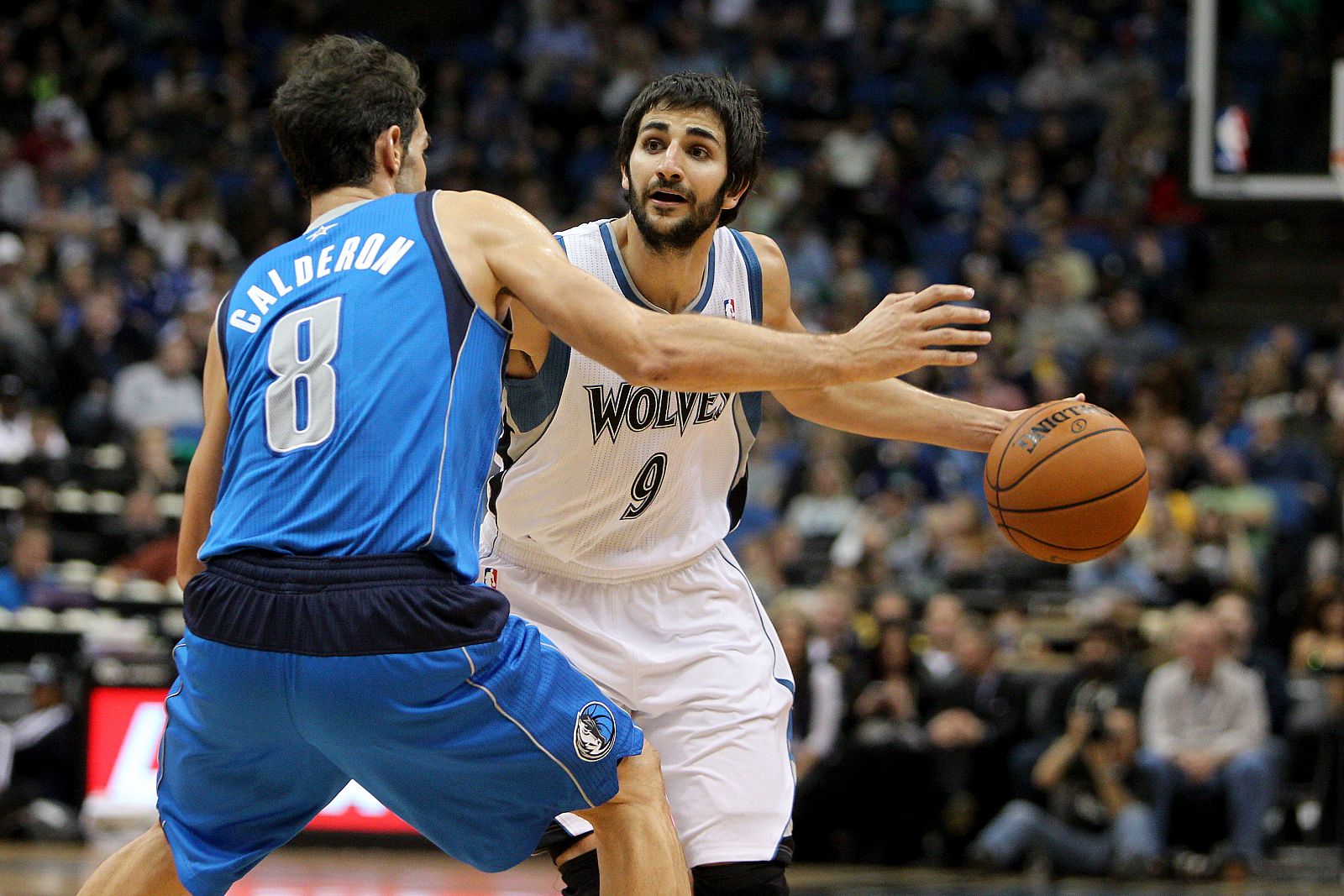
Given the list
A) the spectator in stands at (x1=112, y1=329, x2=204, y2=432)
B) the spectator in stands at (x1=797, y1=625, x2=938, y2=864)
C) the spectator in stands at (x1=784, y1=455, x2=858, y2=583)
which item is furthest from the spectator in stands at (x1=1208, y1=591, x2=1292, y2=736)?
the spectator in stands at (x1=112, y1=329, x2=204, y2=432)

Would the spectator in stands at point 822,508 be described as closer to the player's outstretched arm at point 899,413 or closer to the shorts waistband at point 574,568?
the player's outstretched arm at point 899,413

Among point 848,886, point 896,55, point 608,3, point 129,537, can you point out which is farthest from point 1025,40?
point 848,886

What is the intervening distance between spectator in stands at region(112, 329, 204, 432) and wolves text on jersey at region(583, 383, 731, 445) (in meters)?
10.0

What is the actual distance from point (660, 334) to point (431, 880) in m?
5.92

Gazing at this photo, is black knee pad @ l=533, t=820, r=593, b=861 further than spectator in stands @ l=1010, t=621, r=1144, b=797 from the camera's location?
No

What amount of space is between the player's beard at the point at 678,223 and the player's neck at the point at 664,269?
0.12ft

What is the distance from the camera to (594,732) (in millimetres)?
3498

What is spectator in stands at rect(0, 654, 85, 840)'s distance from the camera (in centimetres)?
993

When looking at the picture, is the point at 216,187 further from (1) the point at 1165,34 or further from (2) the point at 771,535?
(1) the point at 1165,34

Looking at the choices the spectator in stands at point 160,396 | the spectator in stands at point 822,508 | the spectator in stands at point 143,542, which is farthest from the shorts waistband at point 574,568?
the spectator in stands at point 160,396

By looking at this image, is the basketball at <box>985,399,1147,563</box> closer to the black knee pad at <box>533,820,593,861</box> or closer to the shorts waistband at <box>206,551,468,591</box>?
the black knee pad at <box>533,820,593,861</box>

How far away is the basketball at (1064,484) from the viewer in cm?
429

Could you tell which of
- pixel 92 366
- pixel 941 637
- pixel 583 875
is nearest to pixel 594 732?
pixel 583 875

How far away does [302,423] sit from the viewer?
11.1 ft
